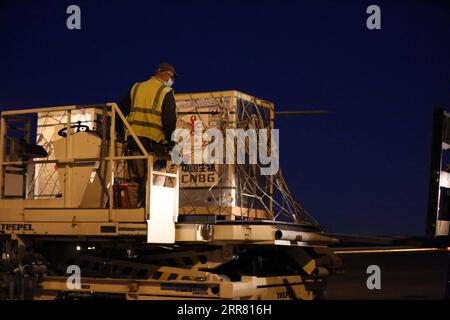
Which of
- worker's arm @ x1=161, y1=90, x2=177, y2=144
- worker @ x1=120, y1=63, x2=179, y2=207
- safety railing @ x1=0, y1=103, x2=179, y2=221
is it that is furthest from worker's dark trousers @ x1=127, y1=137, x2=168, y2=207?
worker's arm @ x1=161, y1=90, x2=177, y2=144

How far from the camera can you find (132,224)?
10352 millimetres

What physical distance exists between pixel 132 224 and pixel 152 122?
162 centimetres

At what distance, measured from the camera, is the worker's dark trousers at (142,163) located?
36.0 feet

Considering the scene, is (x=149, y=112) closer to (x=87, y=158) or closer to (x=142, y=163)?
(x=142, y=163)

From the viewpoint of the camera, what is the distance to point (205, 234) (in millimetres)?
11000

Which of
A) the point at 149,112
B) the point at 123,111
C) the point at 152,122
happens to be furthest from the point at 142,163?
the point at 123,111

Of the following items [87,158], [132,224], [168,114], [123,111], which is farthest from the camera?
[123,111]

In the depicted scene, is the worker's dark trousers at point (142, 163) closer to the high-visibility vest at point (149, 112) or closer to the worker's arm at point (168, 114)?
the high-visibility vest at point (149, 112)

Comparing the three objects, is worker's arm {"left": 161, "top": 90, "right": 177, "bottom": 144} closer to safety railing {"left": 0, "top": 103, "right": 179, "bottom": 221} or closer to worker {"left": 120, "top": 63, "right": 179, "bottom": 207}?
worker {"left": 120, "top": 63, "right": 179, "bottom": 207}

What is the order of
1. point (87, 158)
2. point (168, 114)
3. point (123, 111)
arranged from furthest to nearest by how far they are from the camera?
point (123, 111) → point (168, 114) → point (87, 158)

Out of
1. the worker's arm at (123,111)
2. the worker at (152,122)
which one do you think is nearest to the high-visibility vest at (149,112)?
the worker at (152,122)
